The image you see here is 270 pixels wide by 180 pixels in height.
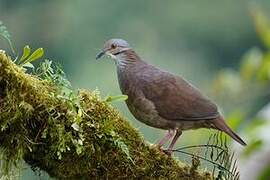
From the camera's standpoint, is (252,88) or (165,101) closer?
(165,101)

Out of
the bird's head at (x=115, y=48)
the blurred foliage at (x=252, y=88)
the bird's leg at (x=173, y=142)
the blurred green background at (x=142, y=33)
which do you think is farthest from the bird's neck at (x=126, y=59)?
the blurred green background at (x=142, y=33)

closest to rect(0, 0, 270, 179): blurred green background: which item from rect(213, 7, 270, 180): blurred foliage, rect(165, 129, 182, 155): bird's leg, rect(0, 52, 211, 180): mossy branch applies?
rect(213, 7, 270, 180): blurred foliage

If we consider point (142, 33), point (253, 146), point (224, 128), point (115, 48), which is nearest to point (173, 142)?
point (224, 128)

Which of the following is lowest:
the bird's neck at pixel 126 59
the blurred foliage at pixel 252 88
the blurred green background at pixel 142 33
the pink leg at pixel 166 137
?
the pink leg at pixel 166 137

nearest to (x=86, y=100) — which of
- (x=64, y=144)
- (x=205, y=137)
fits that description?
(x=64, y=144)

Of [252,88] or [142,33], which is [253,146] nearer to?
[252,88]

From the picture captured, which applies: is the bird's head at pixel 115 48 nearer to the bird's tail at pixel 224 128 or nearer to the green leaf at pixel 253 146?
the bird's tail at pixel 224 128

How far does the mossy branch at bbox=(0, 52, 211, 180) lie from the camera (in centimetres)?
373

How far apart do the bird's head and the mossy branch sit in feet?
2.53

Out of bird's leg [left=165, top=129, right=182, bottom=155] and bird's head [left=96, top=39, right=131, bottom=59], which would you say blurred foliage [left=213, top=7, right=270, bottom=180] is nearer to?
bird's leg [left=165, top=129, right=182, bottom=155]

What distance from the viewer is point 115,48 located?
475 centimetres

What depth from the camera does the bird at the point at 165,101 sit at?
449 cm

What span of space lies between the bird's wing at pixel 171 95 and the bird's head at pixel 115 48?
212 millimetres

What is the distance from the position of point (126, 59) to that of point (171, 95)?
0.34 m
